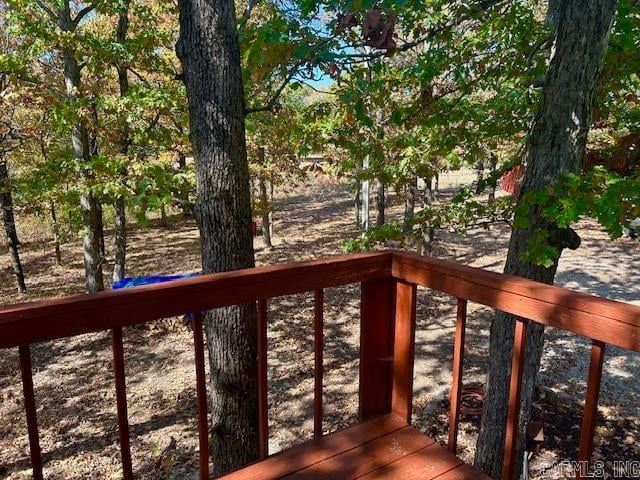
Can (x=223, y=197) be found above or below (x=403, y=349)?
above

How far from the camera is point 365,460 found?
1797mm

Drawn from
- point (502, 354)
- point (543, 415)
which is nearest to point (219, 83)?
point (502, 354)

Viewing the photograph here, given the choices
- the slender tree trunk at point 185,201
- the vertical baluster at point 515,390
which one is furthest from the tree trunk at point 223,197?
the vertical baluster at point 515,390

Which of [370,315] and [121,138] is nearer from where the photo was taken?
[370,315]

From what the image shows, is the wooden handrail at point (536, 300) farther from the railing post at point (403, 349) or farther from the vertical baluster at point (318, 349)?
the vertical baluster at point (318, 349)

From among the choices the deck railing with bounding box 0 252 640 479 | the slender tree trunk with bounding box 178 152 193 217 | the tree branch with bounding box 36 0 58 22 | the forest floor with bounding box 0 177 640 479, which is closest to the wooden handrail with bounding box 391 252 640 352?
the deck railing with bounding box 0 252 640 479

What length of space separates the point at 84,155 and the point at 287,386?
579 centimetres

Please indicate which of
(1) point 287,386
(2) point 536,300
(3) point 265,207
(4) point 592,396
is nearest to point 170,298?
(2) point 536,300

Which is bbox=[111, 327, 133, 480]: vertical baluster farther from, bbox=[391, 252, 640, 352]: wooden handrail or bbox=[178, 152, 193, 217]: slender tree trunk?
bbox=[178, 152, 193, 217]: slender tree trunk

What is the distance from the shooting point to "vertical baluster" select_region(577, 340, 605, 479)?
1.30m

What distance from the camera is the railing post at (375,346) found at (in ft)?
6.70

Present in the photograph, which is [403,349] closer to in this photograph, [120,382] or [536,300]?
[536,300]

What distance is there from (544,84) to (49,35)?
6441 mm

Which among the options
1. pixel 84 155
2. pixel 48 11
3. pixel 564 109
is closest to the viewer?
pixel 564 109
